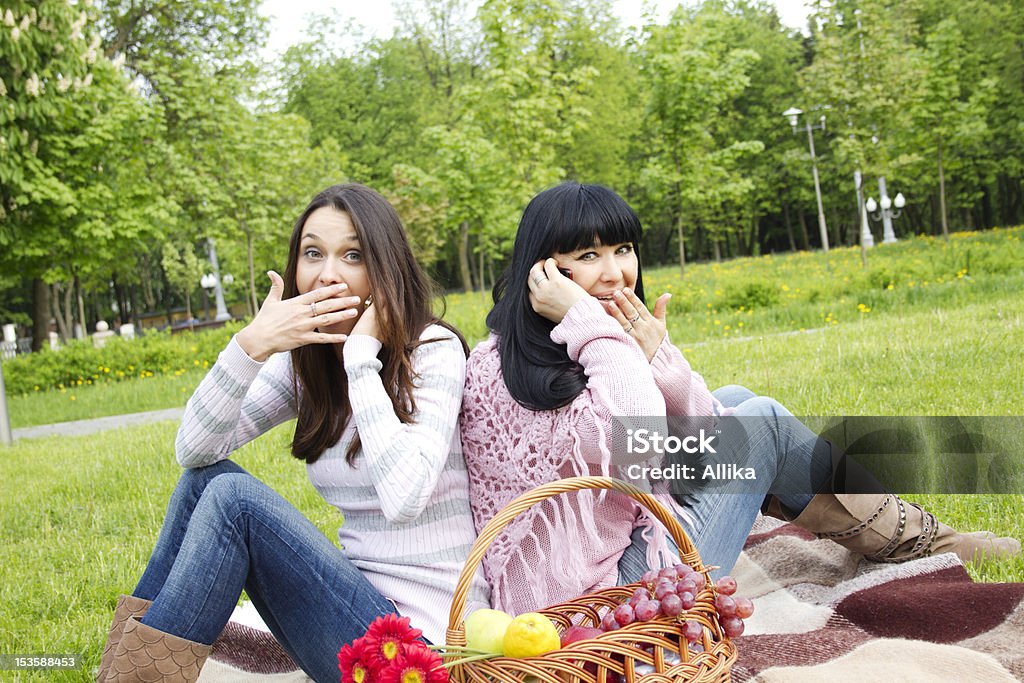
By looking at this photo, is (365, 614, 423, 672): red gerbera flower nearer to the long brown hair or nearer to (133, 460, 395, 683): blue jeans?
(133, 460, 395, 683): blue jeans

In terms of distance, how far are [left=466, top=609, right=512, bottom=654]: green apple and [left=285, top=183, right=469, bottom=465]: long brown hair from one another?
543 millimetres

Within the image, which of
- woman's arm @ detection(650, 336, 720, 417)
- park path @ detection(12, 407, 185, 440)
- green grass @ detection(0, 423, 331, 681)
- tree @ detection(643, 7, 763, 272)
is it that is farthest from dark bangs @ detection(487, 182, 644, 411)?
tree @ detection(643, 7, 763, 272)

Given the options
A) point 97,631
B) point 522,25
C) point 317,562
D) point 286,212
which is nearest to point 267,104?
point 286,212

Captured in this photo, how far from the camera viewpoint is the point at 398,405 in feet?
7.22

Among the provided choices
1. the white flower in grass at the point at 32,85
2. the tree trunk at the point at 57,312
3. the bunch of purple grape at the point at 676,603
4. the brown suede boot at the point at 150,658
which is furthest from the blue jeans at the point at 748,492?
the tree trunk at the point at 57,312

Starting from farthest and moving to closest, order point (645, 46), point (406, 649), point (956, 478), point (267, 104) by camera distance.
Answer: point (267, 104)
point (645, 46)
point (956, 478)
point (406, 649)

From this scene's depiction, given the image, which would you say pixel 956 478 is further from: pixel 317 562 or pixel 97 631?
pixel 97 631

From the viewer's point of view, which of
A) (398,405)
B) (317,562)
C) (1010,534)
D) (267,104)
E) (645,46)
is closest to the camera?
(317,562)

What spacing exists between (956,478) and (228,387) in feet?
9.36

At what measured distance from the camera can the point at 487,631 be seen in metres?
1.79

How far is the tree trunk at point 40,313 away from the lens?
15.0 meters

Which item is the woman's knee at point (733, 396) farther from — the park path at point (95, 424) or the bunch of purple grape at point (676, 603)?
the park path at point (95, 424)

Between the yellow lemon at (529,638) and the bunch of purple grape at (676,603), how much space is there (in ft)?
0.59

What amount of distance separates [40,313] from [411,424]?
610 inches
